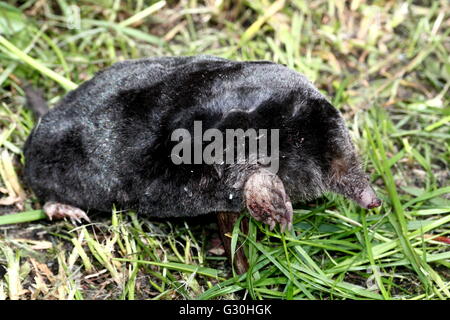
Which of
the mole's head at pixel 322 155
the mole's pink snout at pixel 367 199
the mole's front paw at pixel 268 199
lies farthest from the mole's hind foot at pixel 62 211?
the mole's pink snout at pixel 367 199

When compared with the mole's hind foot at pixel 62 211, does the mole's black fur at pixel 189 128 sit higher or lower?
higher

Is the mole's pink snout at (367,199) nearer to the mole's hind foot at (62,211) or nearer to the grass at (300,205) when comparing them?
the grass at (300,205)

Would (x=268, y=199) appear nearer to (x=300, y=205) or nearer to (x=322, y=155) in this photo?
(x=322, y=155)

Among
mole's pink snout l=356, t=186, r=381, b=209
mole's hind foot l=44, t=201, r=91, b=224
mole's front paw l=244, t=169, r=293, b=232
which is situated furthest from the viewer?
mole's hind foot l=44, t=201, r=91, b=224

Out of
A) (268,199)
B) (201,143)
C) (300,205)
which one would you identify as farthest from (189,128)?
(300,205)

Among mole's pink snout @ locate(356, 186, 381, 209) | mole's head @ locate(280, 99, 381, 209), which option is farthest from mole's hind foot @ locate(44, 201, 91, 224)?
mole's pink snout @ locate(356, 186, 381, 209)

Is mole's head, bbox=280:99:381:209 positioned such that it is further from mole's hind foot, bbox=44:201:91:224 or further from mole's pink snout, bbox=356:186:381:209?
mole's hind foot, bbox=44:201:91:224
